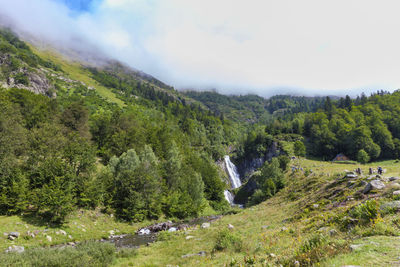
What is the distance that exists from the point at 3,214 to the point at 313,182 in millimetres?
56040

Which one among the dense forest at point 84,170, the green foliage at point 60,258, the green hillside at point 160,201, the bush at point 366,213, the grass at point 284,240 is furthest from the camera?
the dense forest at point 84,170

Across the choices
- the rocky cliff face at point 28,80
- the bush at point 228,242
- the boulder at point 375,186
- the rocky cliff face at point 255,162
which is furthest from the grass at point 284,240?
the rocky cliff face at point 28,80

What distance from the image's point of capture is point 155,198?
4666 centimetres

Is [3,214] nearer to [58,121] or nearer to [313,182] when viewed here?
[58,121]

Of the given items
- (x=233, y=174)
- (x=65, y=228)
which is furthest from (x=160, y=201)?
(x=233, y=174)

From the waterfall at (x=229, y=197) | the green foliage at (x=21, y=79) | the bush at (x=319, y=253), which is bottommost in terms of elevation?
the waterfall at (x=229, y=197)

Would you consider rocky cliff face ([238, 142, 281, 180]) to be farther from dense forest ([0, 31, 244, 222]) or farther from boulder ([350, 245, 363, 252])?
boulder ([350, 245, 363, 252])

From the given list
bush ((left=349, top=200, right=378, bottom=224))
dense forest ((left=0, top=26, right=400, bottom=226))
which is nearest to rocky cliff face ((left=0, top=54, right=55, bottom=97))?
dense forest ((left=0, top=26, right=400, bottom=226))

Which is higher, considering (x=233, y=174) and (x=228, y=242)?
(x=228, y=242)

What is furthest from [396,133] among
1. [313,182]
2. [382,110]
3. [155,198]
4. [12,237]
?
[12,237]

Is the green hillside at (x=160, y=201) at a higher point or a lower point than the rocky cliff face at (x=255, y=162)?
higher

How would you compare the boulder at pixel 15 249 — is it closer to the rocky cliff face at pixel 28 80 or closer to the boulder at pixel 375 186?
the boulder at pixel 375 186

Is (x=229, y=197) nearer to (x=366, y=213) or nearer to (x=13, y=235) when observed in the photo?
(x=13, y=235)

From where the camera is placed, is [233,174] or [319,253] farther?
[233,174]
